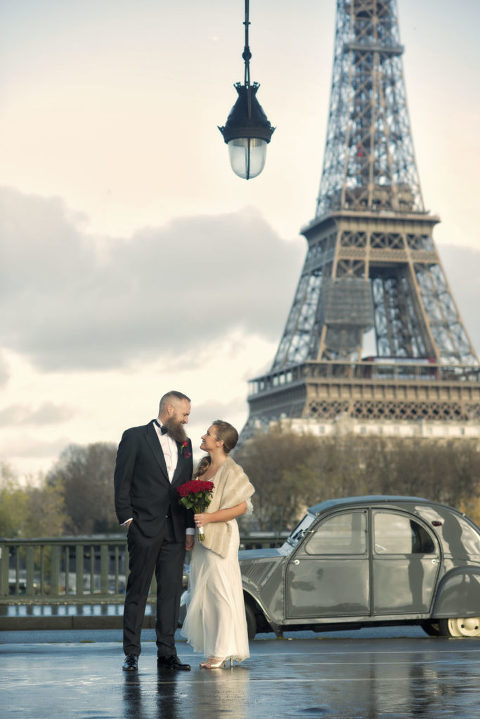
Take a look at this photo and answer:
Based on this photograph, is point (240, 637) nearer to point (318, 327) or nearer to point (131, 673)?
point (131, 673)

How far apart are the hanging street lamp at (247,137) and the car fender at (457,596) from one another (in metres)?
4.45

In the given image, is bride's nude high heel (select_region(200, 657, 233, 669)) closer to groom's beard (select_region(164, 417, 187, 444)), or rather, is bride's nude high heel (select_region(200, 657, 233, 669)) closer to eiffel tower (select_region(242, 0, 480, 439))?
groom's beard (select_region(164, 417, 187, 444))

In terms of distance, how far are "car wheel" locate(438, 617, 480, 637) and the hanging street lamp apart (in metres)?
4.84

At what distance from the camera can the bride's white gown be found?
10250 mm

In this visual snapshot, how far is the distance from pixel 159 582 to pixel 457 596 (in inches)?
153

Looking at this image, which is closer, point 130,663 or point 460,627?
point 130,663

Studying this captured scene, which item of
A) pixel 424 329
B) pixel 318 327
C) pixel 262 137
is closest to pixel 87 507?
pixel 318 327

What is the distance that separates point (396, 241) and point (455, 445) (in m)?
15.3

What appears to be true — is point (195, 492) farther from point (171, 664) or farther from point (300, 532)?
point (300, 532)

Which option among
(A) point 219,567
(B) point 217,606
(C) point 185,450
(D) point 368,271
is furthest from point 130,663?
(D) point 368,271

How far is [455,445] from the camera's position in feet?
279

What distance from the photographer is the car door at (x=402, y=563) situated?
12836mm

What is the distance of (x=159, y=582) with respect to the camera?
33.3 feet

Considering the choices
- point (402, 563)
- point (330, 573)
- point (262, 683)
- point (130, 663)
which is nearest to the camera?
point (262, 683)
